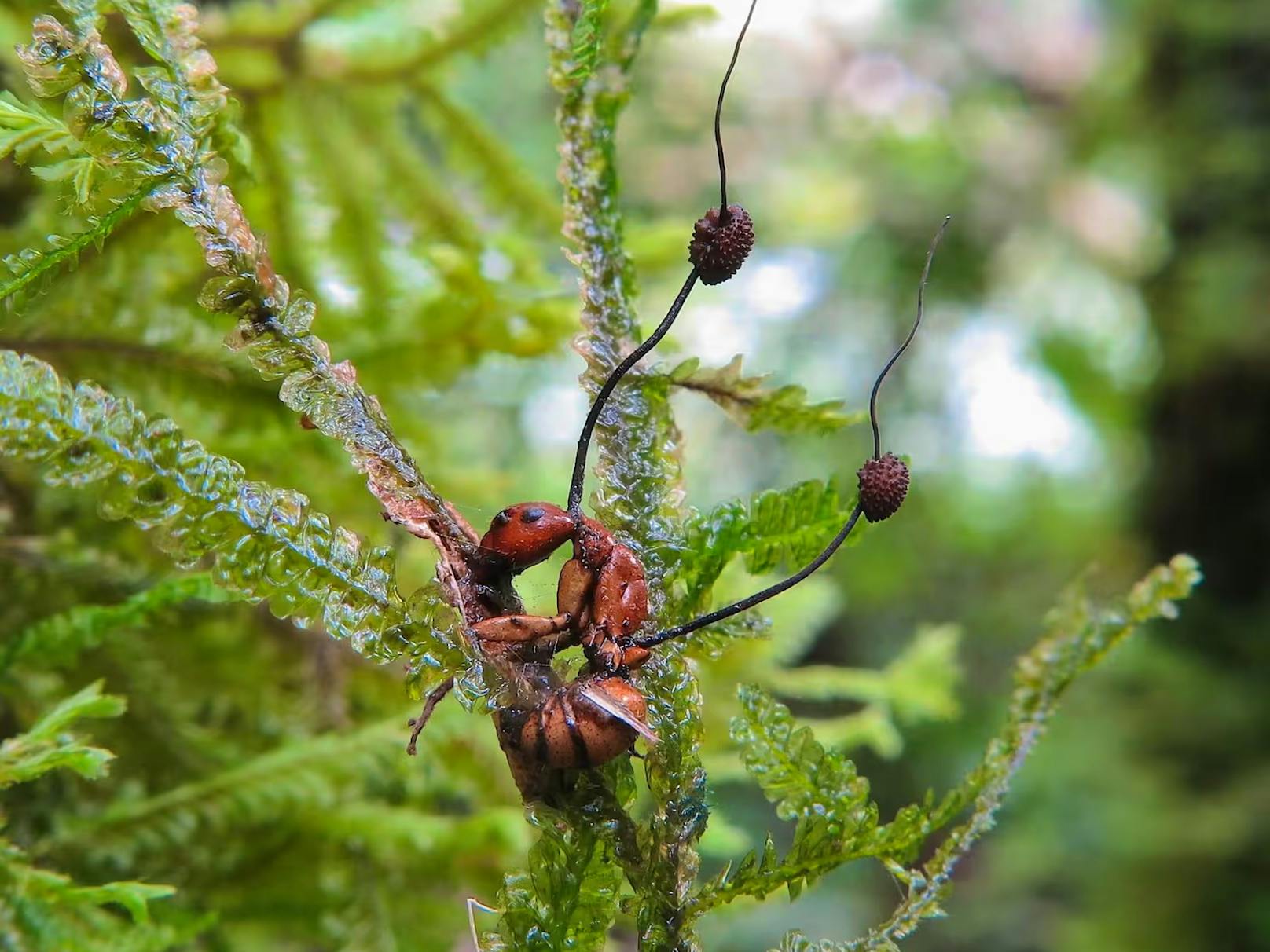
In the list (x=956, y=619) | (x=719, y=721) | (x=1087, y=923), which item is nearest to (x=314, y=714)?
(x=719, y=721)

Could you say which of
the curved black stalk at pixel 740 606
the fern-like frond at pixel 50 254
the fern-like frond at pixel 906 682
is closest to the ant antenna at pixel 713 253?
the curved black stalk at pixel 740 606

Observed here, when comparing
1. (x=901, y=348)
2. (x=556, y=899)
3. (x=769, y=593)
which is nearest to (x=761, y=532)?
(x=769, y=593)

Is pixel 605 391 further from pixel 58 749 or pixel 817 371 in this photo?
pixel 817 371

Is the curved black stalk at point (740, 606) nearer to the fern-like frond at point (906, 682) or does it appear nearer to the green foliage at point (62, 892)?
the green foliage at point (62, 892)

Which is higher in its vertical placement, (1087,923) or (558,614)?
(1087,923)

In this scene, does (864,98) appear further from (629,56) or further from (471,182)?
(629,56)

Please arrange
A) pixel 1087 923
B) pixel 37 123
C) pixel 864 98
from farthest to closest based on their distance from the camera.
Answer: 1. pixel 864 98
2. pixel 1087 923
3. pixel 37 123
